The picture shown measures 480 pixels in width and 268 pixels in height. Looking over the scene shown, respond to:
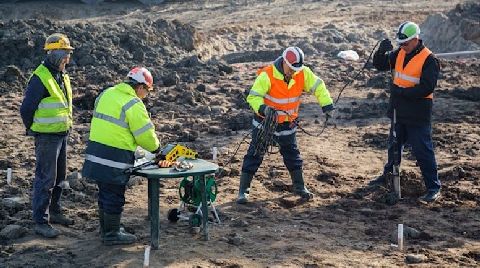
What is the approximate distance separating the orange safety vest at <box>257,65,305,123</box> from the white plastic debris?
10093 millimetres

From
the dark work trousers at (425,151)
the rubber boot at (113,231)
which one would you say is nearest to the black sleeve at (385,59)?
the dark work trousers at (425,151)

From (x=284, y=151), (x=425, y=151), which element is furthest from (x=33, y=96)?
(x=425, y=151)

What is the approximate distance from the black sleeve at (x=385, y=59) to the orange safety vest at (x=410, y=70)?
0.18 meters

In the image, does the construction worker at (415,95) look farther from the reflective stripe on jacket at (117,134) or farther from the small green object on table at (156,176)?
the reflective stripe on jacket at (117,134)

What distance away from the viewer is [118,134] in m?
8.26

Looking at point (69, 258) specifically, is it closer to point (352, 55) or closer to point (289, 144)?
point (289, 144)

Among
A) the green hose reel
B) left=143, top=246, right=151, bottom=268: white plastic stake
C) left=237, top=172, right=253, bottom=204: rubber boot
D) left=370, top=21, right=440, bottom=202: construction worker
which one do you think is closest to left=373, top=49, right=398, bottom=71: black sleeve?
left=370, top=21, right=440, bottom=202: construction worker

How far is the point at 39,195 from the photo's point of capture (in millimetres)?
8680

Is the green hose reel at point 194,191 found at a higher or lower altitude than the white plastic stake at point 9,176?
higher

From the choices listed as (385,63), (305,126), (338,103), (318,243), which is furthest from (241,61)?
(318,243)

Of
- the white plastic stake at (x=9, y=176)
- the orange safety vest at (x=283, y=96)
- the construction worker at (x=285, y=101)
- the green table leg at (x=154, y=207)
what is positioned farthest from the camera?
the white plastic stake at (x=9, y=176)

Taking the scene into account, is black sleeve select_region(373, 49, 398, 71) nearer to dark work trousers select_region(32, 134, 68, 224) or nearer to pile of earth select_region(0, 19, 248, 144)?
pile of earth select_region(0, 19, 248, 144)

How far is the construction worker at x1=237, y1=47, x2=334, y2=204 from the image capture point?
32.0ft

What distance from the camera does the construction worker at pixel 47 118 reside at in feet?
28.0
